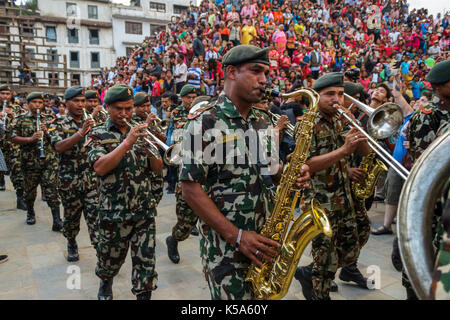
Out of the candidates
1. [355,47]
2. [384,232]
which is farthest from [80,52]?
[384,232]

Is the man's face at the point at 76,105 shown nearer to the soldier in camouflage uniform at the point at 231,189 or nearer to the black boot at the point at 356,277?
the soldier in camouflage uniform at the point at 231,189

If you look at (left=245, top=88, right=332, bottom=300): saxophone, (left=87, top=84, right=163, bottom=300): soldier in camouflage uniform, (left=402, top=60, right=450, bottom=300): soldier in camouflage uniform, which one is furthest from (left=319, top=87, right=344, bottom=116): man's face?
(left=87, top=84, right=163, bottom=300): soldier in camouflage uniform

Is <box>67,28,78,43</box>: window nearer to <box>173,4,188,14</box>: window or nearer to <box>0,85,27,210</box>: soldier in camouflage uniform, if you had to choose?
<box>173,4,188,14</box>: window

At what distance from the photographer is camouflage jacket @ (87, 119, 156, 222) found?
333 cm

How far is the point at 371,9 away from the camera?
21.0 meters

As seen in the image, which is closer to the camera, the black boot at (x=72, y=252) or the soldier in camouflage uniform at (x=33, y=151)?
the black boot at (x=72, y=252)

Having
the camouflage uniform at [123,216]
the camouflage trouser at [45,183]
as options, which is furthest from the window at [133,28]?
the camouflage uniform at [123,216]

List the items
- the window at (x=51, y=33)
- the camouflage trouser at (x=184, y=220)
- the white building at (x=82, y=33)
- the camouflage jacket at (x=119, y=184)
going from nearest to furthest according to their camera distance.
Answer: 1. the camouflage jacket at (x=119, y=184)
2. the camouflage trouser at (x=184, y=220)
3. the window at (x=51, y=33)
4. the white building at (x=82, y=33)

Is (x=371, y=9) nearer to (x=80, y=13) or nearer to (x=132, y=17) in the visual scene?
(x=132, y=17)

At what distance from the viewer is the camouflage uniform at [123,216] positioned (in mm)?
3314

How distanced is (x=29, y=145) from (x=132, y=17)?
1595 inches

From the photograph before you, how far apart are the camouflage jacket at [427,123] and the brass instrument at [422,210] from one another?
2016mm

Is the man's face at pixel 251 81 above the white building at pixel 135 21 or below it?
below

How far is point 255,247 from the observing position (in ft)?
6.97
